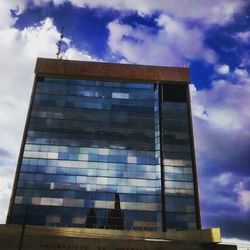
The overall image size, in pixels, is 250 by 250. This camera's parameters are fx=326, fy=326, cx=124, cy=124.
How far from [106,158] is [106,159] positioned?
0.68 feet

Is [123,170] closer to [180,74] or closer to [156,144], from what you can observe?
[156,144]

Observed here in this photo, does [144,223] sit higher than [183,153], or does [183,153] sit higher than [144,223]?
[183,153]

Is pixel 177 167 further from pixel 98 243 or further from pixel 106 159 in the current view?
pixel 98 243

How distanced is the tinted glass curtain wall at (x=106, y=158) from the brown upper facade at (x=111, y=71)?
51.3 inches

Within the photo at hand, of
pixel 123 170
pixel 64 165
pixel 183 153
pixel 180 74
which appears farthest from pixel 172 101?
pixel 64 165

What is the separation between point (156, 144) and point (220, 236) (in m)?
27.9

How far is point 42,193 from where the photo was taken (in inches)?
2328

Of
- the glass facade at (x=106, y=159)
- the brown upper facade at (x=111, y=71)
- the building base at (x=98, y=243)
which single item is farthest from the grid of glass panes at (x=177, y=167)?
the building base at (x=98, y=243)

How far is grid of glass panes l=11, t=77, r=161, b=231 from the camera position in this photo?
58.0 m

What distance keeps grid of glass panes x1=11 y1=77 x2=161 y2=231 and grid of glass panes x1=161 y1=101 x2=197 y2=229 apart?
2356 mm

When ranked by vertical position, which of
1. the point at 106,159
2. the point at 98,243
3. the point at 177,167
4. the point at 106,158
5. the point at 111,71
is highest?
the point at 111,71

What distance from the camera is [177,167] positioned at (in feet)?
206

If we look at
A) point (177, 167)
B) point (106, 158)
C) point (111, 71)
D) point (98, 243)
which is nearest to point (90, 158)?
point (106, 158)

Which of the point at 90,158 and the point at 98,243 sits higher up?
the point at 90,158
